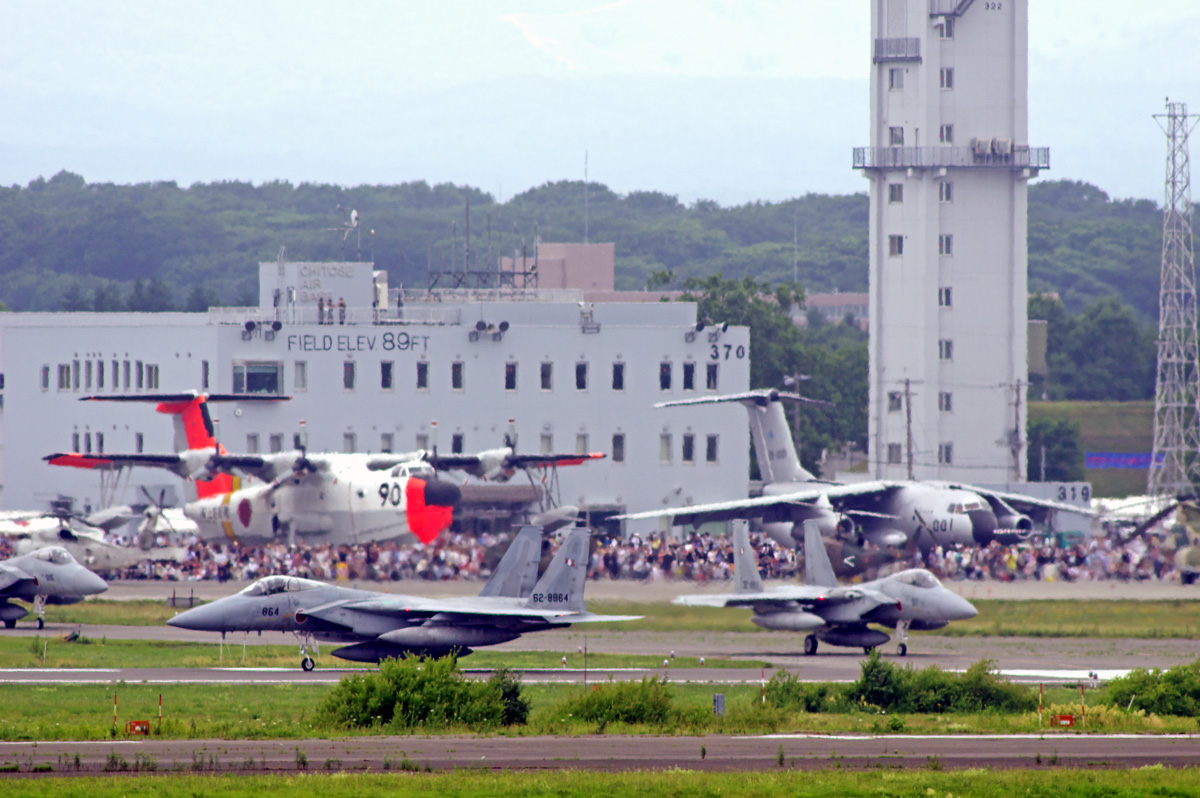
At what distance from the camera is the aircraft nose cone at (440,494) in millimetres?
56969

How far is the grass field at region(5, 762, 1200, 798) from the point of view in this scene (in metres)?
20.5

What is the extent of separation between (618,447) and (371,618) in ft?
140

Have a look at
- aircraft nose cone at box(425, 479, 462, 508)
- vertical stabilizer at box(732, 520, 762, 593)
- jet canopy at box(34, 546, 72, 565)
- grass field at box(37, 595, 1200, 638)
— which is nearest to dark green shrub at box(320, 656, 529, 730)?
vertical stabilizer at box(732, 520, 762, 593)

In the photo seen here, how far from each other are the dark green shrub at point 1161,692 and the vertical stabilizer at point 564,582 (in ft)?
43.2

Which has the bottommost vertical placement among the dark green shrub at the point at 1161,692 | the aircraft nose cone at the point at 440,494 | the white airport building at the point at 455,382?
the dark green shrub at the point at 1161,692

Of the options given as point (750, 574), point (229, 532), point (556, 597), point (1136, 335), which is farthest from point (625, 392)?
point (1136, 335)

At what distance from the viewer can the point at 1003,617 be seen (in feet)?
160

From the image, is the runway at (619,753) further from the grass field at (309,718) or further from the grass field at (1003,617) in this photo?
A: the grass field at (1003,617)

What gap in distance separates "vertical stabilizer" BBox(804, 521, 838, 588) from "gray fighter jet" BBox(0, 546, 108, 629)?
70.4ft

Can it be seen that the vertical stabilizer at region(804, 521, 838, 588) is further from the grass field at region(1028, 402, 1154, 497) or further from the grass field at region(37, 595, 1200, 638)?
the grass field at region(1028, 402, 1154, 497)

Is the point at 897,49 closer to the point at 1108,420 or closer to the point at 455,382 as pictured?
the point at 455,382

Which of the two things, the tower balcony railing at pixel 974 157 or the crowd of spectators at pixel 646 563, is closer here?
the crowd of spectators at pixel 646 563

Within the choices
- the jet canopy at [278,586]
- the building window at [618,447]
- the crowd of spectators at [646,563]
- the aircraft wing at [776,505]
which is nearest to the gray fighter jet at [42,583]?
the crowd of spectators at [646,563]

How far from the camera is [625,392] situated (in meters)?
78.9
